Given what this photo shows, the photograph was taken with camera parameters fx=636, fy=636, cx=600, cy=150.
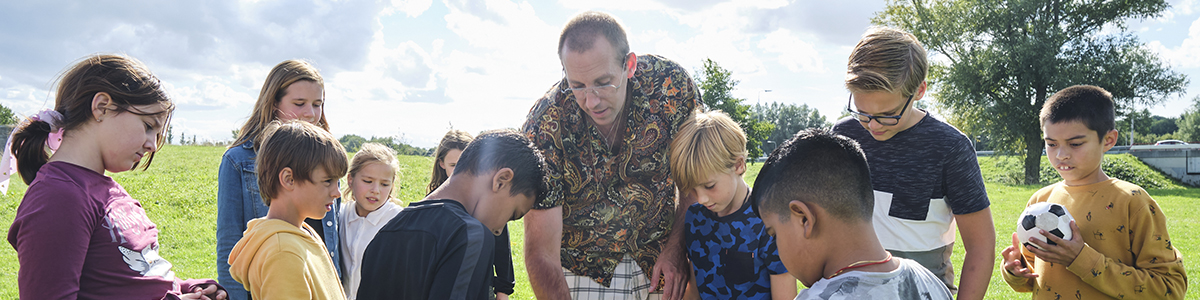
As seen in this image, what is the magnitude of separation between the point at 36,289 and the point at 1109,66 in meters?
28.6

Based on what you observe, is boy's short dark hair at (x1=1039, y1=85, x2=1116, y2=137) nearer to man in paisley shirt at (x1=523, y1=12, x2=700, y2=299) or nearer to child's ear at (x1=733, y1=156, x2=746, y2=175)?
child's ear at (x1=733, y1=156, x2=746, y2=175)

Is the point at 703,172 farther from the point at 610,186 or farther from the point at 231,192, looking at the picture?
the point at 231,192

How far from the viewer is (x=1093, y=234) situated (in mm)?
3100

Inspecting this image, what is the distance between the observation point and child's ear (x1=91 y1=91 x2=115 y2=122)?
2.39 meters

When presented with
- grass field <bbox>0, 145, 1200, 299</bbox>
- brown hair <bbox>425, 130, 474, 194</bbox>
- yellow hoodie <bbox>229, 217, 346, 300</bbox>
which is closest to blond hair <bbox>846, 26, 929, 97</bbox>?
yellow hoodie <bbox>229, 217, 346, 300</bbox>

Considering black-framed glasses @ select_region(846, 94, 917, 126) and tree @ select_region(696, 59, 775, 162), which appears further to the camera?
tree @ select_region(696, 59, 775, 162)

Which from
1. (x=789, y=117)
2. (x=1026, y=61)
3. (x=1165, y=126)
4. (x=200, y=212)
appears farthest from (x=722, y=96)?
(x=1165, y=126)

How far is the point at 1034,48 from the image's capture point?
22781 millimetres

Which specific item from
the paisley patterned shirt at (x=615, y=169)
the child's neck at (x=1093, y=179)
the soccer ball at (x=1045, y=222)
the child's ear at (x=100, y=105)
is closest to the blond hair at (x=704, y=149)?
the paisley patterned shirt at (x=615, y=169)

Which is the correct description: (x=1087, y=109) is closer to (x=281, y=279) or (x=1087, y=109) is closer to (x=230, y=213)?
(x=281, y=279)

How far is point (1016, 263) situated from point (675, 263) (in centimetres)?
181

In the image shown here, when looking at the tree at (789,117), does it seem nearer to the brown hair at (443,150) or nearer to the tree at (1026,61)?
the tree at (1026,61)

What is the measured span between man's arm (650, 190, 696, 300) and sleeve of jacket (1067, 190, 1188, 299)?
1.78 meters

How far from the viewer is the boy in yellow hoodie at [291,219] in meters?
2.38
